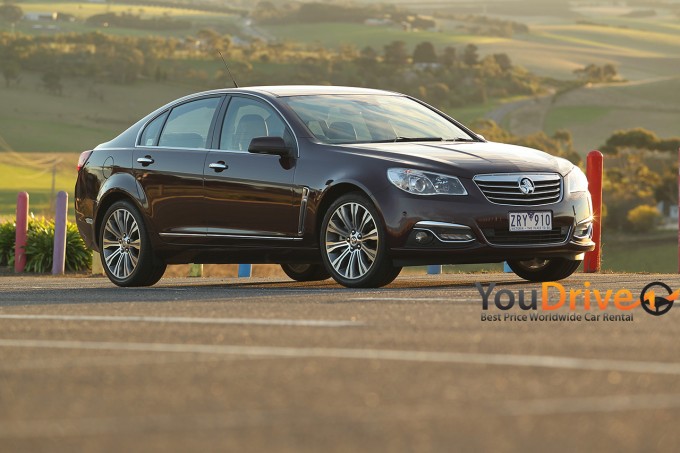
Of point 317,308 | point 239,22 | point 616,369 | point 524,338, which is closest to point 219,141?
point 317,308

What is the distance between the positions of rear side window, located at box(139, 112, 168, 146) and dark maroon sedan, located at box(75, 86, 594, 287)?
0.01 m

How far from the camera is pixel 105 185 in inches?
550

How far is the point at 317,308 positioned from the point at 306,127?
3425 millimetres

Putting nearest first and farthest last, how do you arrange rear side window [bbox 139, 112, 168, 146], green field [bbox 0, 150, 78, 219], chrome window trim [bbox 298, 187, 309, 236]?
chrome window trim [bbox 298, 187, 309, 236] < rear side window [bbox 139, 112, 168, 146] < green field [bbox 0, 150, 78, 219]

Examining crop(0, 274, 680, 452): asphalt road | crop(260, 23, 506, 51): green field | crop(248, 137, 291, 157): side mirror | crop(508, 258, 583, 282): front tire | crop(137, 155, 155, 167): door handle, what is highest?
crop(260, 23, 506, 51): green field

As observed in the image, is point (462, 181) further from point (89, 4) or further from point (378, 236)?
point (89, 4)

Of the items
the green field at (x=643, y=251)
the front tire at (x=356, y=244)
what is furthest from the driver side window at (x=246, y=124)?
the green field at (x=643, y=251)

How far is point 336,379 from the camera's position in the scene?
233 inches

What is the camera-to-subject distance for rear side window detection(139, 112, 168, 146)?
45.1 feet

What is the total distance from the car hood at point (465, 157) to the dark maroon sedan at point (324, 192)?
0.05ft

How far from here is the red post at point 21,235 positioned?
2089cm

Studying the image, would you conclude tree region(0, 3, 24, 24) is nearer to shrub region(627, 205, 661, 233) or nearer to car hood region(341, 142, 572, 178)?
shrub region(627, 205, 661, 233)

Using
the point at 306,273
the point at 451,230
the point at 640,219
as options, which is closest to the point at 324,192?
the point at 451,230

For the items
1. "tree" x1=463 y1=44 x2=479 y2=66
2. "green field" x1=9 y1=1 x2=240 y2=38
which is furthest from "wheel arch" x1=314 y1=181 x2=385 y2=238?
"green field" x1=9 y1=1 x2=240 y2=38
